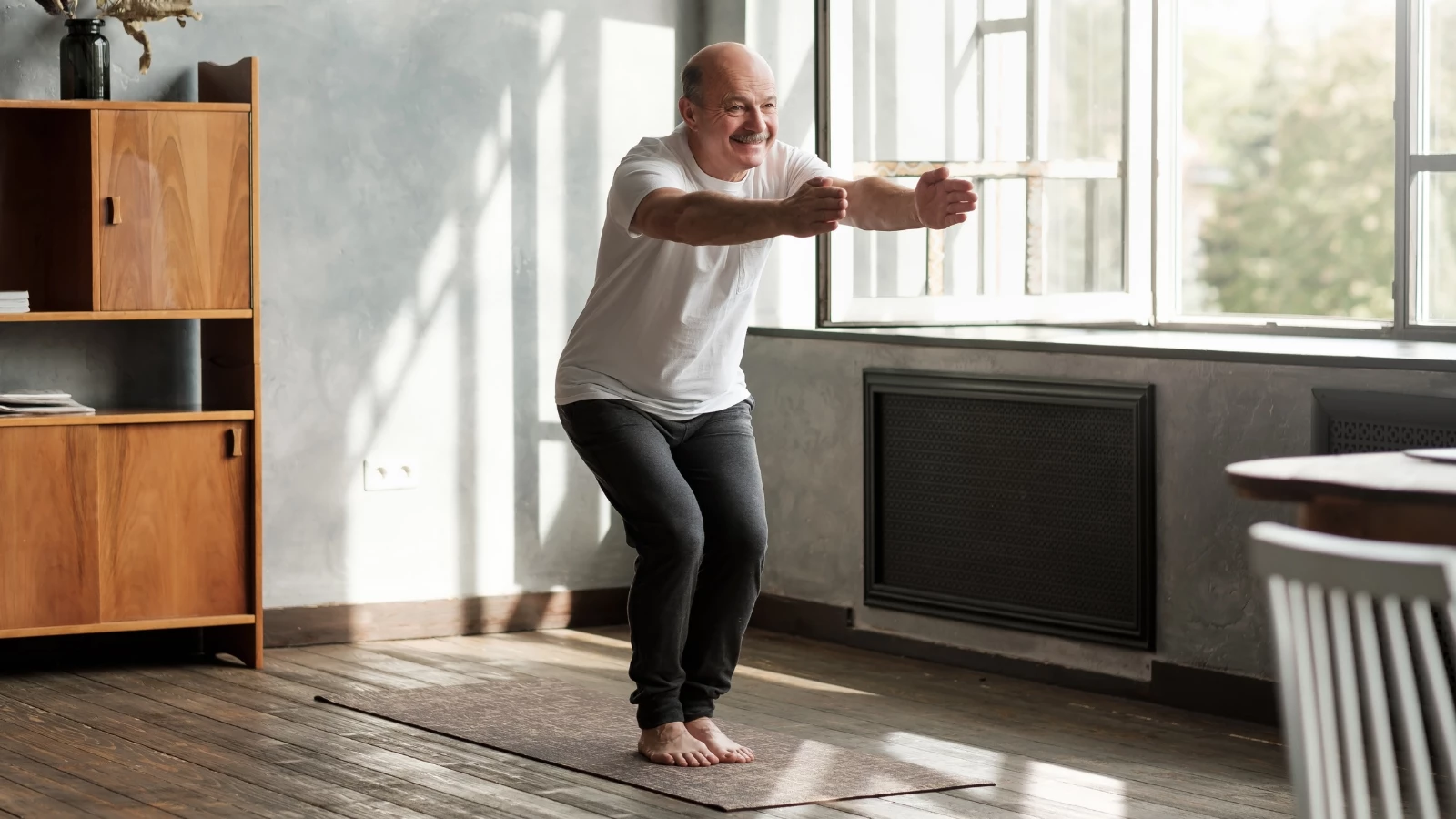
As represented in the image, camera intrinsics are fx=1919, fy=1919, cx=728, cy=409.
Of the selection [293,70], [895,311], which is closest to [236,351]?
[293,70]

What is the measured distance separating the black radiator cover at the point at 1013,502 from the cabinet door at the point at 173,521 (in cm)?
159

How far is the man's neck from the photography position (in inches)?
135

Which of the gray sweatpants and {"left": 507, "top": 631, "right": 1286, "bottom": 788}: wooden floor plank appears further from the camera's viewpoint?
{"left": 507, "top": 631, "right": 1286, "bottom": 788}: wooden floor plank

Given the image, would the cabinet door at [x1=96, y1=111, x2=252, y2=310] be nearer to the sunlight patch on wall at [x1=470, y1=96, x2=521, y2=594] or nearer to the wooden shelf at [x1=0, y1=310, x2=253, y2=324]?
the wooden shelf at [x1=0, y1=310, x2=253, y2=324]

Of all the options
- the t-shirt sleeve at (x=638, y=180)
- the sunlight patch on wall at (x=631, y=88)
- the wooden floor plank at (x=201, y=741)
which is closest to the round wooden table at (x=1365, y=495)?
the t-shirt sleeve at (x=638, y=180)

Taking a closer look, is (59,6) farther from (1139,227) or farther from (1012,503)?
(1139,227)

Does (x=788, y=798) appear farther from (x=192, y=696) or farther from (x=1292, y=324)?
(x=1292, y=324)

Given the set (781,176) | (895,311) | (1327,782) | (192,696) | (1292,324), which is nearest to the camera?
(1327,782)

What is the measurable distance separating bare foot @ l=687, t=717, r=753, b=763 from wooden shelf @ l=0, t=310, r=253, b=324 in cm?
168

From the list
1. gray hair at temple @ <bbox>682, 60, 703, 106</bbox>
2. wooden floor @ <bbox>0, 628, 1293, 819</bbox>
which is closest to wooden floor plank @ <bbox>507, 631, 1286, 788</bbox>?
wooden floor @ <bbox>0, 628, 1293, 819</bbox>

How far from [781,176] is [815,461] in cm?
172

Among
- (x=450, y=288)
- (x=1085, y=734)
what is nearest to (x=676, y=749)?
(x=1085, y=734)

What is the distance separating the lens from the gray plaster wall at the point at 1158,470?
4.04 metres

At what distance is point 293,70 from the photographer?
4.89 metres
